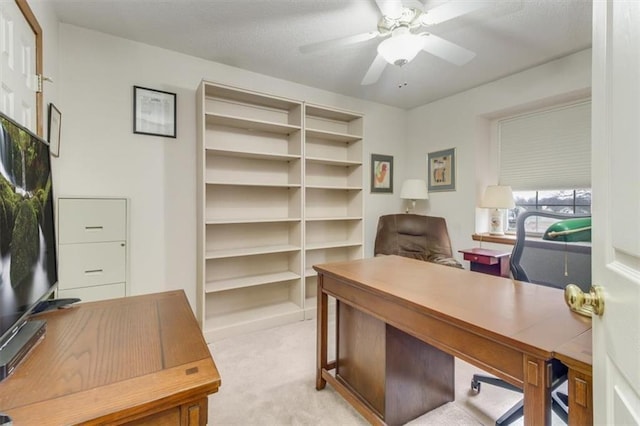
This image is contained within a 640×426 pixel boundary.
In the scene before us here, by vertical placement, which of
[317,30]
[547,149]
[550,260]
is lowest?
[550,260]

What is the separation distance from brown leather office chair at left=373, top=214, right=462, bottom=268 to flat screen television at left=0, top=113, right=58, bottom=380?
3.14 meters

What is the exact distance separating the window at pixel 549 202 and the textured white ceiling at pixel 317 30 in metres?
1.31

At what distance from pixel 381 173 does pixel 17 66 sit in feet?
11.4

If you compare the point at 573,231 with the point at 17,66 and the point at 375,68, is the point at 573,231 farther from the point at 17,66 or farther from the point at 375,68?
the point at 17,66

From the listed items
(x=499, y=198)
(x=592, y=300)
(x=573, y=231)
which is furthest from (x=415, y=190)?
(x=592, y=300)

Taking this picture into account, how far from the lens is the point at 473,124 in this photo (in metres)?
3.43

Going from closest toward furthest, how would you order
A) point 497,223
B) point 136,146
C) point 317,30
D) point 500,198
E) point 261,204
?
point 317,30, point 136,146, point 500,198, point 261,204, point 497,223

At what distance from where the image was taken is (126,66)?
245 centimetres

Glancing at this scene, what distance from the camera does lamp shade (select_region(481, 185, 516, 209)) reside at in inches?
118

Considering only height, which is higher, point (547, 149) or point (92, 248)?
point (547, 149)

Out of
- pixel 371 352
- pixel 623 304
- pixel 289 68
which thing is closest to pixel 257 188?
pixel 289 68

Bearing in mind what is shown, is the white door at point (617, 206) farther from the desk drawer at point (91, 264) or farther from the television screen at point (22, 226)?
the desk drawer at point (91, 264)

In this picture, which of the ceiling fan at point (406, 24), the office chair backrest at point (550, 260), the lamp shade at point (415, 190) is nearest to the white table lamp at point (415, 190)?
the lamp shade at point (415, 190)

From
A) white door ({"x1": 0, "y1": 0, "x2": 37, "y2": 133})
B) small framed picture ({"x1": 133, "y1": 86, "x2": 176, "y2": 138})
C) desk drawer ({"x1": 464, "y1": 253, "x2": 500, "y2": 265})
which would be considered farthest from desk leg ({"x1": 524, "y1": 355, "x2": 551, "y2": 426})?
small framed picture ({"x1": 133, "y1": 86, "x2": 176, "y2": 138})
